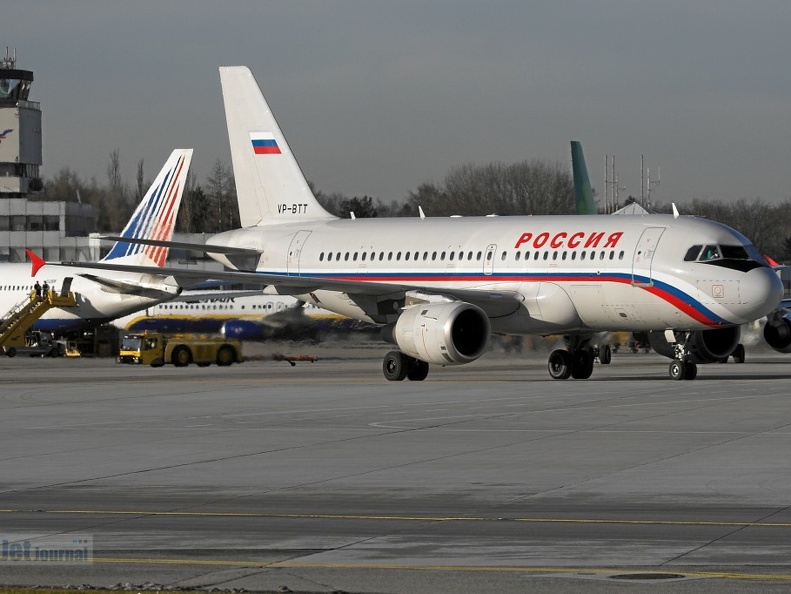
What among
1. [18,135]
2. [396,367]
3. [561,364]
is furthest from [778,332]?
[18,135]

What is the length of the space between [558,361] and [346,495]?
25.4 meters

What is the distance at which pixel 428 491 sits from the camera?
16562mm

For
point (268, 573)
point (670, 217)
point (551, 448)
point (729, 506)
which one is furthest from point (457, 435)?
point (670, 217)

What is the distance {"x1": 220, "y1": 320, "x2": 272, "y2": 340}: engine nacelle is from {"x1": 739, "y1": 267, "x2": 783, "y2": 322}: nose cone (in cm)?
3200

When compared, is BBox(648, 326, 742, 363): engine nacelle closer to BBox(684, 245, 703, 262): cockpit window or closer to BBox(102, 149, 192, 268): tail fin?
BBox(684, 245, 703, 262): cockpit window

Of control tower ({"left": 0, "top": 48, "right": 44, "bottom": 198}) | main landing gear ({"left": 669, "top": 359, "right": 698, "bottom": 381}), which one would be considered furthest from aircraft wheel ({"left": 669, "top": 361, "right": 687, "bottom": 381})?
control tower ({"left": 0, "top": 48, "right": 44, "bottom": 198})

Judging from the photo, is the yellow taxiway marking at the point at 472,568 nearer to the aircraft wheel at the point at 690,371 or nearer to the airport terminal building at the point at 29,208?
the aircraft wheel at the point at 690,371

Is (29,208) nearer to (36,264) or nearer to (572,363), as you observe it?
(36,264)

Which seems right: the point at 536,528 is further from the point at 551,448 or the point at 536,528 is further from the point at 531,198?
the point at 531,198

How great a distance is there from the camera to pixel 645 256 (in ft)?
123

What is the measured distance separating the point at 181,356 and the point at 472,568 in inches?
1959

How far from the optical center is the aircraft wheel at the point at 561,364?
135 ft

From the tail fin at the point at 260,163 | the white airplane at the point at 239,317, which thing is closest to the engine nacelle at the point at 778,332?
the tail fin at the point at 260,163

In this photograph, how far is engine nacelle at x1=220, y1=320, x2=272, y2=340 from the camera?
64.8m
